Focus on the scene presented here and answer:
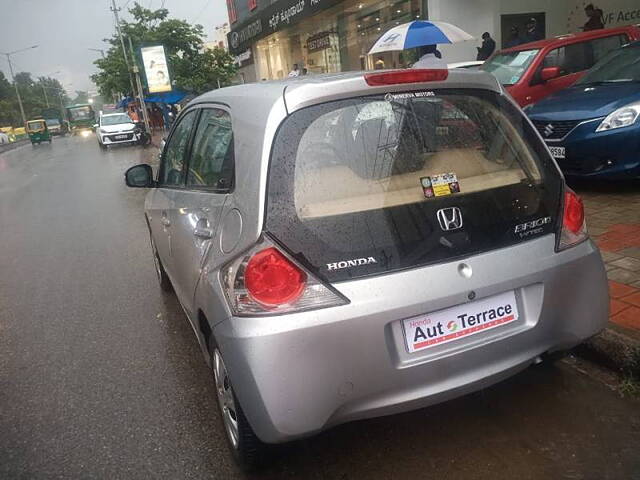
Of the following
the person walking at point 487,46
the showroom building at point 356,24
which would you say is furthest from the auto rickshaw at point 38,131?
the person walking at point 487,46

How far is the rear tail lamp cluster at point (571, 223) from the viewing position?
227 cm

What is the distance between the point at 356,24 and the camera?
19.7 m

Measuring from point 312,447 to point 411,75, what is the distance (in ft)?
5.56

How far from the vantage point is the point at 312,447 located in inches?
95.5

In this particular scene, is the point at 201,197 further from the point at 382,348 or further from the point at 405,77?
the point at 382,348

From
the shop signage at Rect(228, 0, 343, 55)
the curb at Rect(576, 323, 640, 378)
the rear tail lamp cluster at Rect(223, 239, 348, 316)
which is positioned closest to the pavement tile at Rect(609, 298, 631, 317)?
the curb at Rect(576, 323, 640, 378)

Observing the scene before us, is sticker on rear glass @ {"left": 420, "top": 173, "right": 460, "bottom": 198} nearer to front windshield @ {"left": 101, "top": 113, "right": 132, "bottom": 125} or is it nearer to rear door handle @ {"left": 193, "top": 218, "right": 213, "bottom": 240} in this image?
rear door handle @ {"left": 193, "top": 218, "right": 213, "bottom": 240}

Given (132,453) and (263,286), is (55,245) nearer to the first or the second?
(132,453)

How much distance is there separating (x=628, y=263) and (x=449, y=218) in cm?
239

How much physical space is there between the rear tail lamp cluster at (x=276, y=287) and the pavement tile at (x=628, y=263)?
2.71 m

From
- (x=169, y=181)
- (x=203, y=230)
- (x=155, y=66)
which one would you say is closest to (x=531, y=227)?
(x=203, y=230)

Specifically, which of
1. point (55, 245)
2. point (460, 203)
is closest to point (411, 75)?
point (460, 203)

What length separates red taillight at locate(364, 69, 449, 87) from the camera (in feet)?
7.03

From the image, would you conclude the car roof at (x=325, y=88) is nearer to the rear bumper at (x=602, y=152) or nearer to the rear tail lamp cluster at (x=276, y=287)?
the rear tail lamp cluster at (x=276, y=287)
